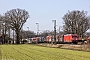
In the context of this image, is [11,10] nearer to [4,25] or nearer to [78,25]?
[4,25]

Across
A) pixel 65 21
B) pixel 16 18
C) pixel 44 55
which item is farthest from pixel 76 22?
pixel 44 55

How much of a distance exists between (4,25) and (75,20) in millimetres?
33561

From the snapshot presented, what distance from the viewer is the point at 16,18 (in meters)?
99.2

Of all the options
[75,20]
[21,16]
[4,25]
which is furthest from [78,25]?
[4,25]

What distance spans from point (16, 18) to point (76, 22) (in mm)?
27934

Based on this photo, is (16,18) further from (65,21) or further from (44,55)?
(44,55)

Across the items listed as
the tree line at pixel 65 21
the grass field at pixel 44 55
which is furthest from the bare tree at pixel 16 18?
the grass field at pixel 44 55

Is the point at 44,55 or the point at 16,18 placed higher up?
the point at 16,18

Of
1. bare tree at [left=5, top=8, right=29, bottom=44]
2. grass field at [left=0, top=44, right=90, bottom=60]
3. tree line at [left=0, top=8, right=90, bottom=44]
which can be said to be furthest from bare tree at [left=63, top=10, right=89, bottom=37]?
grass field at [left=0, top=44, right=90, bottom=60]

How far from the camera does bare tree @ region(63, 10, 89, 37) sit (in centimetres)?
9094

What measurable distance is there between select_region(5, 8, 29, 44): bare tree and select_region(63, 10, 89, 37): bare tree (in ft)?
65.8

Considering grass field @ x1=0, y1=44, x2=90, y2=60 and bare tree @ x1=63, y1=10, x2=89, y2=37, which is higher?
bare tree @ x1=63, y1=10, x2=89, y2=37

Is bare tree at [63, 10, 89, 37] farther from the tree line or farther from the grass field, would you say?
the grass field

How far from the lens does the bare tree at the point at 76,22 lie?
9094 centimetres
